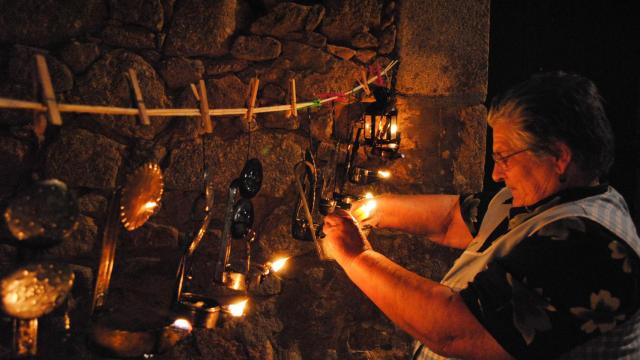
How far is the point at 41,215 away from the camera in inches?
37.5

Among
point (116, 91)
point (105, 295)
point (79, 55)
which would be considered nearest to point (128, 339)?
point (105, 295)

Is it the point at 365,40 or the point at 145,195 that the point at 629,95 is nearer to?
the point at 365,40

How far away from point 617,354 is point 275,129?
1.66 meters

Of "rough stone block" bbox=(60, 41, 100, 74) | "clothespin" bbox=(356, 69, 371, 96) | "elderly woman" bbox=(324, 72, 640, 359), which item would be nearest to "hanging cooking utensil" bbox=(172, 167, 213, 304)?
"elderly woman" bbox=(324, 72, 640, 359)

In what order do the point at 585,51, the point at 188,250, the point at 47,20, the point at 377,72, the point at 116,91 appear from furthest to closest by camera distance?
the point at 585,51, the point at 377,72, the point at 116,91, the point at 47,20, the point at 188,250

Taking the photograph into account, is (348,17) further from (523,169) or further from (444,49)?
(523,169)

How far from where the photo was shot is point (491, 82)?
3188mm

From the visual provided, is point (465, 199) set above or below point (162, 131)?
below

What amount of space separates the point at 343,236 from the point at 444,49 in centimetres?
136

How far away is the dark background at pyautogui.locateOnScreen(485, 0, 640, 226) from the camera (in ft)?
10.5

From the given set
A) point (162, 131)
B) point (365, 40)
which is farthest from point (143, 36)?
point (365, 40)

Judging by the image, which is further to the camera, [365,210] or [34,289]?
[365,210]

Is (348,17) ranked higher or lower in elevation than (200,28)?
higher

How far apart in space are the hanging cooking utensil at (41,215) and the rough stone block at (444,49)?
6.07 feet
